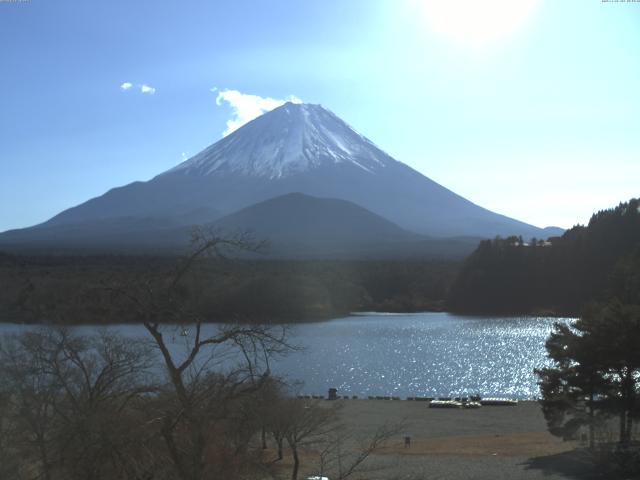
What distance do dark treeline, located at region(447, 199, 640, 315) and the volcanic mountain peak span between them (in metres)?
67.4

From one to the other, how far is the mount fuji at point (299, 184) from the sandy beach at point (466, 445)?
95.1 meters

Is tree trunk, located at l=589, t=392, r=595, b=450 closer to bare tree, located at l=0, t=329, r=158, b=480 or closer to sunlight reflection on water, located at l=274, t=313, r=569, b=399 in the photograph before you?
bare tree, located at l=0, t=329, r=158, b=480

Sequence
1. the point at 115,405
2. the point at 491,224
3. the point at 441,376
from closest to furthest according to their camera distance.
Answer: the point at 115,405 → the point at 441,376 → the point at 491,224

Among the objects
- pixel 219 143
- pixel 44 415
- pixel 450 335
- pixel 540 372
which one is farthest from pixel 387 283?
pixel 219 143

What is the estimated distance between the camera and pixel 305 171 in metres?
130

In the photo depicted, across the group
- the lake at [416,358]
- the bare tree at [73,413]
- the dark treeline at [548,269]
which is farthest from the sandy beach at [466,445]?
the dark treeline at [548,269]

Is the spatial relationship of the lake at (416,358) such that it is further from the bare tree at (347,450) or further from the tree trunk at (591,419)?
the tree trunk at (591,419)

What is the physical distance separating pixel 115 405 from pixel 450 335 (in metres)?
36.0

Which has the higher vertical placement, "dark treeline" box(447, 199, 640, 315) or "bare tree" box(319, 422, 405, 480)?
"dark treeline" box(447, 199, 640, 315)

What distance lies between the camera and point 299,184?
408 ft

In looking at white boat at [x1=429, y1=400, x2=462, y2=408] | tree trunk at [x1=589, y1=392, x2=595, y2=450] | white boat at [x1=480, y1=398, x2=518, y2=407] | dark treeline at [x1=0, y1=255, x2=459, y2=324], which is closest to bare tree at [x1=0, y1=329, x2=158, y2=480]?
tree trunk at [x1=589, y1=392, x2=595, y2=450]

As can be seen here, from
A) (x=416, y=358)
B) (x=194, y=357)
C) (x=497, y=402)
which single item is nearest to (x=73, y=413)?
(x=194, y=357)

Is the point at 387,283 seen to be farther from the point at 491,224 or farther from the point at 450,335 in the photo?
the point at 491,224

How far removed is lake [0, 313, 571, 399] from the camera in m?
24.5
